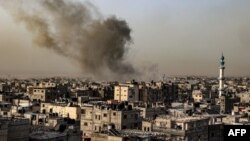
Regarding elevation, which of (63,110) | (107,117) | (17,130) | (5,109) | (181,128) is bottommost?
(181,128)

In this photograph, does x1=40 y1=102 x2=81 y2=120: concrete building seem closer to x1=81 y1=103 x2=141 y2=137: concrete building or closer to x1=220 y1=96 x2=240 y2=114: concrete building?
x1=81 y1=103 x2=141 y2=137: concrete building

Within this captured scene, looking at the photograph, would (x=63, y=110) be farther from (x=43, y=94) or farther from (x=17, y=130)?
(x=17, y=130)

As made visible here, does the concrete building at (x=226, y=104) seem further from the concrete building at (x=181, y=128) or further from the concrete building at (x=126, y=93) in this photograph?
the concrete building at (x=181, y=128)

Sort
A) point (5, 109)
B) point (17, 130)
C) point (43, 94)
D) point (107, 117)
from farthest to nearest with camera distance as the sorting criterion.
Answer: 1. point (43, 94)
2. point (107, 117)
3. point (5, 109)
4. point (17, 130)

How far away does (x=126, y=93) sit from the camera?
8619cm

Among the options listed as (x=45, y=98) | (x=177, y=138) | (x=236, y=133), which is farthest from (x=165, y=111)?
(x=236, y=133)

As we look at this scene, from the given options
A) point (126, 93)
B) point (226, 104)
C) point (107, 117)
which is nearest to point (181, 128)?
point (107, 117)

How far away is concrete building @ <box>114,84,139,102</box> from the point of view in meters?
85.9

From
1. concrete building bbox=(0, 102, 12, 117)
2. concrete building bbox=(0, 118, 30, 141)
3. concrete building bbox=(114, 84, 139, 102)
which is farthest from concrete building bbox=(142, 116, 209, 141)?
concrete building bbox=(114, 84, 139, 102)

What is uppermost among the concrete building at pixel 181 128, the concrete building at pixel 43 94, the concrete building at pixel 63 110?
the concrete building at pixel 43 94

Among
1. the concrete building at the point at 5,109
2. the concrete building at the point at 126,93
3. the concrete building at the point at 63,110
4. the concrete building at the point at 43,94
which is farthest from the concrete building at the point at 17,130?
the concrete building at the point at 126,93

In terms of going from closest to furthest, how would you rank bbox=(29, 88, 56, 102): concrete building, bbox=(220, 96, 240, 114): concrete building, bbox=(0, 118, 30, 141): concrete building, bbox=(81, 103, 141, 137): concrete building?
bbox=(0, 118, 30, 141): concrete building → bbox=(81, 103, 141, 137): concrete building → bbox=(29, 88, 56, 102): concrete building → bbox=(220, 96, 240, 114): concrete building

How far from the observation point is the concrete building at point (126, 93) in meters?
85.9

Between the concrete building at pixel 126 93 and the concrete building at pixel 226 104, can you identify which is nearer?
the concrete building at pixel 226 104
